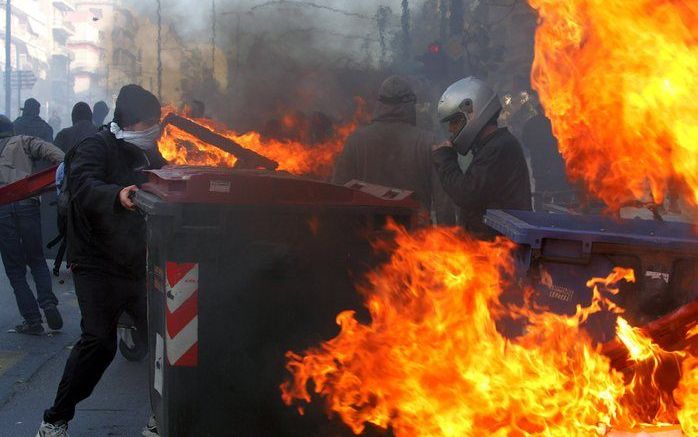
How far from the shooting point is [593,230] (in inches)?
150

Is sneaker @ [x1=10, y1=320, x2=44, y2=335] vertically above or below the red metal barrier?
below

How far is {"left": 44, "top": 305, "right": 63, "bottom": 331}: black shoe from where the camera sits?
7.56m

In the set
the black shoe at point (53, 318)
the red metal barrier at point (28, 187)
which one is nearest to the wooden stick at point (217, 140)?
the red metal barrier at point (28, 187)

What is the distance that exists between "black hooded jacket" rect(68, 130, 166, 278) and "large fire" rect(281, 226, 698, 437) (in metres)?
1.19

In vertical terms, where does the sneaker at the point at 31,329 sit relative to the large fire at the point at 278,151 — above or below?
below

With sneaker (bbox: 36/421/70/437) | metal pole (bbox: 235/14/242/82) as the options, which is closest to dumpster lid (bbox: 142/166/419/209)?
sneaker (bbox: 36/421/70/437)

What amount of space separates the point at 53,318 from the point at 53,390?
1720mm

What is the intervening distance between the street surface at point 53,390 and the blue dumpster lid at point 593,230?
2683mm

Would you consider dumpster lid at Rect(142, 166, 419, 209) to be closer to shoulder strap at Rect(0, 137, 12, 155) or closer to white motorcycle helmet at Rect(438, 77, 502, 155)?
white motorcycle helmet at Rect(438, 77, 502, 155)

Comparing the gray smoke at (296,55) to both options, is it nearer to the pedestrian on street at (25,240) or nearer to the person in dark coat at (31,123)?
the person in dark coat at (31,123)

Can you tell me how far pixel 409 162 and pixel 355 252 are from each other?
1.85 m

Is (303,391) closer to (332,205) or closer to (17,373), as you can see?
(332,205)

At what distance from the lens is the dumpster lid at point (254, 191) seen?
12.9ft

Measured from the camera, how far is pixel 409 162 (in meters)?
5.88
